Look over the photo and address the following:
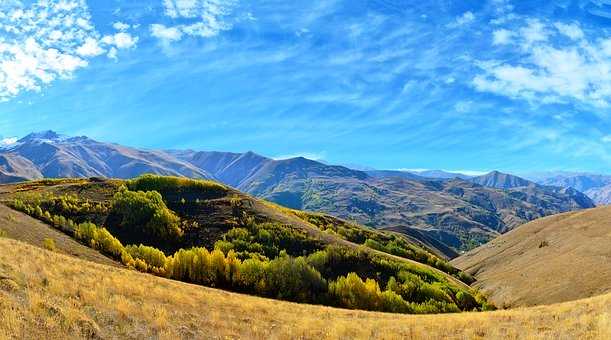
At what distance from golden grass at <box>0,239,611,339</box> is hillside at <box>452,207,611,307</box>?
44.6 metres

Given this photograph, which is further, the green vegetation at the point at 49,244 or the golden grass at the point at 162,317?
the green vegetation at the point at 49,244

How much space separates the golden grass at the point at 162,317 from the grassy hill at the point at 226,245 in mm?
25409

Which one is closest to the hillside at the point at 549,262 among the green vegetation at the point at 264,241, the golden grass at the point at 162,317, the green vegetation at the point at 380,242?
the green vegetation at the point at 380,242

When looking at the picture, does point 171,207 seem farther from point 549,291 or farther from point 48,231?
point 549,291

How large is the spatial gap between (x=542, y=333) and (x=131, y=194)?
72036mm

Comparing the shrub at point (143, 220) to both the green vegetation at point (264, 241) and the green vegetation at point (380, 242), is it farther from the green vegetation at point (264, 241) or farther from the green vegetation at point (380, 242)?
the green vegetation at point (380, 242)

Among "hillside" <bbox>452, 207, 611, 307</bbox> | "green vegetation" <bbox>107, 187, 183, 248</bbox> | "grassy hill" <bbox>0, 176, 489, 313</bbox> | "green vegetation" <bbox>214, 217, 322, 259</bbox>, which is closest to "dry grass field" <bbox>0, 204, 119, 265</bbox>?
"grassy hill" <bbox>0, 176, 489, 313</bbox>

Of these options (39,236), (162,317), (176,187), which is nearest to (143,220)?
(176,187)

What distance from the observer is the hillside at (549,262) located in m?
68.3

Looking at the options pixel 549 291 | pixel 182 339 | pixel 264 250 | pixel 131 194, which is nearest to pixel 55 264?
pixel 182 339

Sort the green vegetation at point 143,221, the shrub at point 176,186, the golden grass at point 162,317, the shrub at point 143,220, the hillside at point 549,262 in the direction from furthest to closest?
1. the shrub at point 176,186
2. the shrub at point 143,220
3. the green vegetation at point 143,221
4. the hillside at point 549,262
5. the golden grass at point 162,317

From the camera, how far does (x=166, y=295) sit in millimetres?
26312

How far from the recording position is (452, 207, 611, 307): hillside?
224ft

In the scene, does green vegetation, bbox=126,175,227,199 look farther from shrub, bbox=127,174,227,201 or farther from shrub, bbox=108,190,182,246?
shrub, bbox=108,190,182,246
